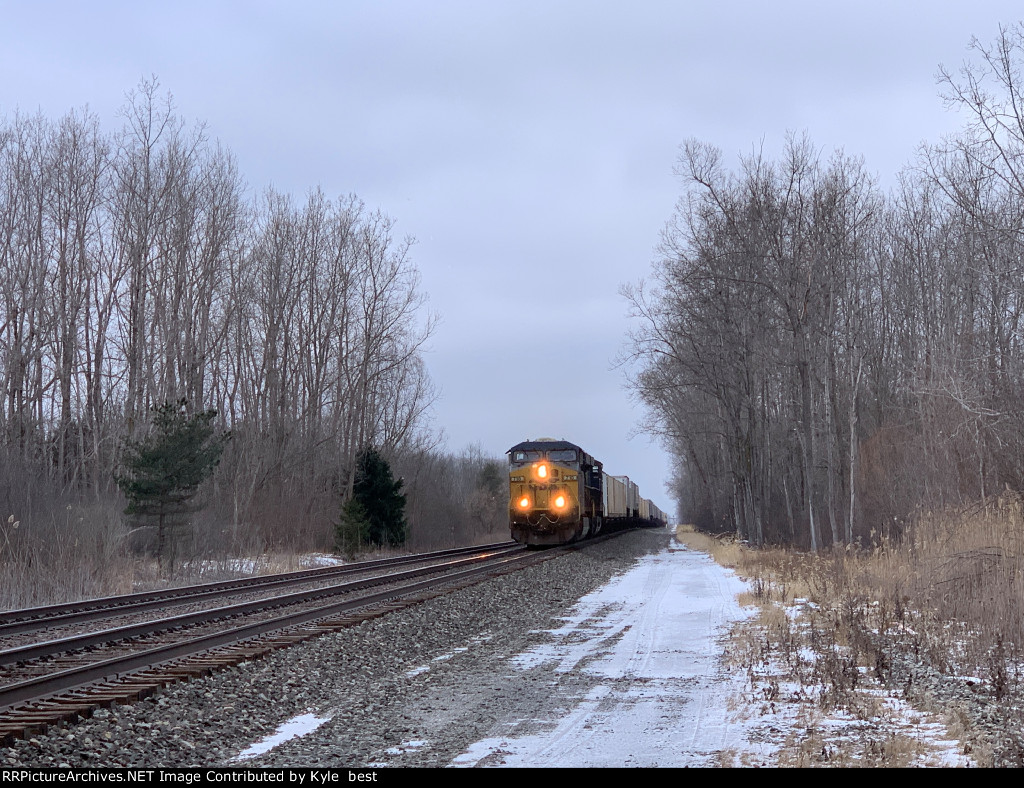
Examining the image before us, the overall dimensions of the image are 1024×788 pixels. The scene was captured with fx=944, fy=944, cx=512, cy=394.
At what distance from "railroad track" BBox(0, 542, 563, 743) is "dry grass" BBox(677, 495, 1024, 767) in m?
5.32

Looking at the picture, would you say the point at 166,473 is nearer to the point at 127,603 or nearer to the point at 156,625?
the point at 127,603

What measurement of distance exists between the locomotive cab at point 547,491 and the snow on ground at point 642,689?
16.2m

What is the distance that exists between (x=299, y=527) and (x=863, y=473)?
20.6m

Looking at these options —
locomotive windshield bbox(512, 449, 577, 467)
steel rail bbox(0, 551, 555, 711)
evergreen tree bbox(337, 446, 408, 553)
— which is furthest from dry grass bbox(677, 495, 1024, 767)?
evergreen tree bbox(337, 446, 408, 553)

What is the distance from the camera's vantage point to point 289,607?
15516 mm

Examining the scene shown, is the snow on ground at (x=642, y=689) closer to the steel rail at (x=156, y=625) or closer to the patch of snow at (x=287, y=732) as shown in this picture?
the patch of snow at (x=287, y=732)

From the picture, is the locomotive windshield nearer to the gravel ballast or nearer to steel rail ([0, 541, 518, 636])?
steel rail ([0, 541, 518, 636])

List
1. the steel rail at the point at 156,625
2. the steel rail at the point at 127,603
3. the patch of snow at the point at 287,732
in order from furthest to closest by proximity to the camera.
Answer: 1. the steel rail at the point at 127,603
2. the steel rail at the point at 156,625
3. the patch of snow at the point at 287,732

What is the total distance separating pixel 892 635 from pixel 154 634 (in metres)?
9.16

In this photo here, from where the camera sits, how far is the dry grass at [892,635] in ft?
21.2

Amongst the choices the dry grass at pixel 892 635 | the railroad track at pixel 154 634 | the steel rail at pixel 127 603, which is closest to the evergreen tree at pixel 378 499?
the steel rail at pixel 127 603

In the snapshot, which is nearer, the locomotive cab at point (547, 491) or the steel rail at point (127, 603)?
the steel rail at point (127, 603)

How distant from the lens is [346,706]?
8.04 meters
